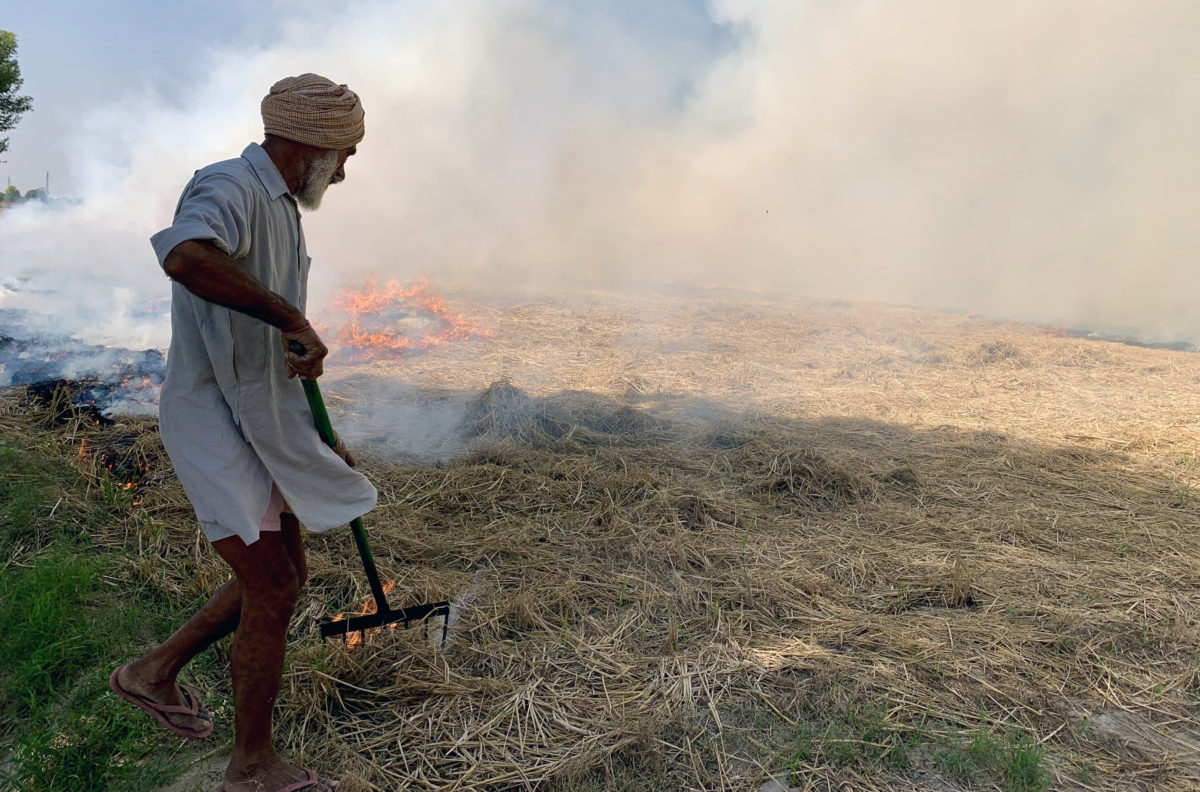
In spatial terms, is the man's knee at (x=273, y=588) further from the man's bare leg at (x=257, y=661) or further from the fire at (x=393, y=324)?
the fire at (x=393, y=324)

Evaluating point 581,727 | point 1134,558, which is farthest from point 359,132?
point 1134,558

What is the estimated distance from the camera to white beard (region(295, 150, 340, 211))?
195 centimetres

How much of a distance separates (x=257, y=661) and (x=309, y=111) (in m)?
1.49

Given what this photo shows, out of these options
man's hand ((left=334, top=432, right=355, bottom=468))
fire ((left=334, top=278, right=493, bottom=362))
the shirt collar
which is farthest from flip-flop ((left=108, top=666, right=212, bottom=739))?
fire ((left=334, top=278, right=493, bottom=362))

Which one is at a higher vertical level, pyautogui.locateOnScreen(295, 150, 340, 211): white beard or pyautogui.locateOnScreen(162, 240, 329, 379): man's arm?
pyautogui.locateOnScreen(295, 150, 340, 211): white beard

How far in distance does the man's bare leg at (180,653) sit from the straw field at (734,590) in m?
0.37

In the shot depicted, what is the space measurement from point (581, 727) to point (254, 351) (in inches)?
59.7

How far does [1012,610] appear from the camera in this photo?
2.97 metres

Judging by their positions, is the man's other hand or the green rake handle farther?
the green rake handle

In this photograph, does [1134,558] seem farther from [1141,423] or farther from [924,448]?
[1141,423]

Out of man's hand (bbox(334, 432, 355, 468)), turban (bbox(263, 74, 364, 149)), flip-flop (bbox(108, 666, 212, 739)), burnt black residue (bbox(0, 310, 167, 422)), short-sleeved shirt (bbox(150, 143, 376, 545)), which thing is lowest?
flip-flop (bbox(108, 666, 212, 739))

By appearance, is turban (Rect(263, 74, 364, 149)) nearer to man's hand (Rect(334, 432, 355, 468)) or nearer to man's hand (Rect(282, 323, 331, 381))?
man's hand (Rect(282, 323, 331, 381))

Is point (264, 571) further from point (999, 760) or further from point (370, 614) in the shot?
point (999, 760)

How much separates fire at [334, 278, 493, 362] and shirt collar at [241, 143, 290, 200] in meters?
6.23
